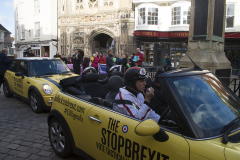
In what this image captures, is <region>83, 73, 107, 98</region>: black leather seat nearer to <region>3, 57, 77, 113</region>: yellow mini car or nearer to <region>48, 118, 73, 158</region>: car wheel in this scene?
<region>48, 118, 73, 158</region>: car wheel

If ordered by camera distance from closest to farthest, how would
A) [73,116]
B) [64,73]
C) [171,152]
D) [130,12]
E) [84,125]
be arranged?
1. [171,152]
2. [84,125]
3. [73,116]
4. [64,73]
5. [130,12]

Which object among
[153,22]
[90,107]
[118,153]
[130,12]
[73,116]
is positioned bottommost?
[118,153]

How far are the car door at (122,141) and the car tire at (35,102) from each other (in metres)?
3.74

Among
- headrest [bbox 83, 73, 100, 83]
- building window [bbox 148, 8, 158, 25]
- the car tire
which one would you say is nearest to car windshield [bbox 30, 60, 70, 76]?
the car tire

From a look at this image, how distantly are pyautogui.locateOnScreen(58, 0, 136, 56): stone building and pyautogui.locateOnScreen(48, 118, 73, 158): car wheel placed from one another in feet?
69.3

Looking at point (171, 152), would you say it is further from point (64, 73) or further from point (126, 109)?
point (64, 73)

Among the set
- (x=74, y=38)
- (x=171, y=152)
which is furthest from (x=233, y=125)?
(x=74, y=38)

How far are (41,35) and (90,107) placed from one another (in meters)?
29.5

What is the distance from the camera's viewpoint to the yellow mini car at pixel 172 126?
5.56 feet

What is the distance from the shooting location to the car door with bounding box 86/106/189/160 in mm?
1777

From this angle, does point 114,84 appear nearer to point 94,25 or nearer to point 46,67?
point 46,67

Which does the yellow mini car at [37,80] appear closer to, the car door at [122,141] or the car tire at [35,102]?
the car tire at [35,102]

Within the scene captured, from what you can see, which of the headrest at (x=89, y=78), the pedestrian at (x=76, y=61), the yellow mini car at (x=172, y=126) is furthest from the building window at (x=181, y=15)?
the yellow mini car at (x=172, y=126)

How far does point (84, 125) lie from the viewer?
272 cm
